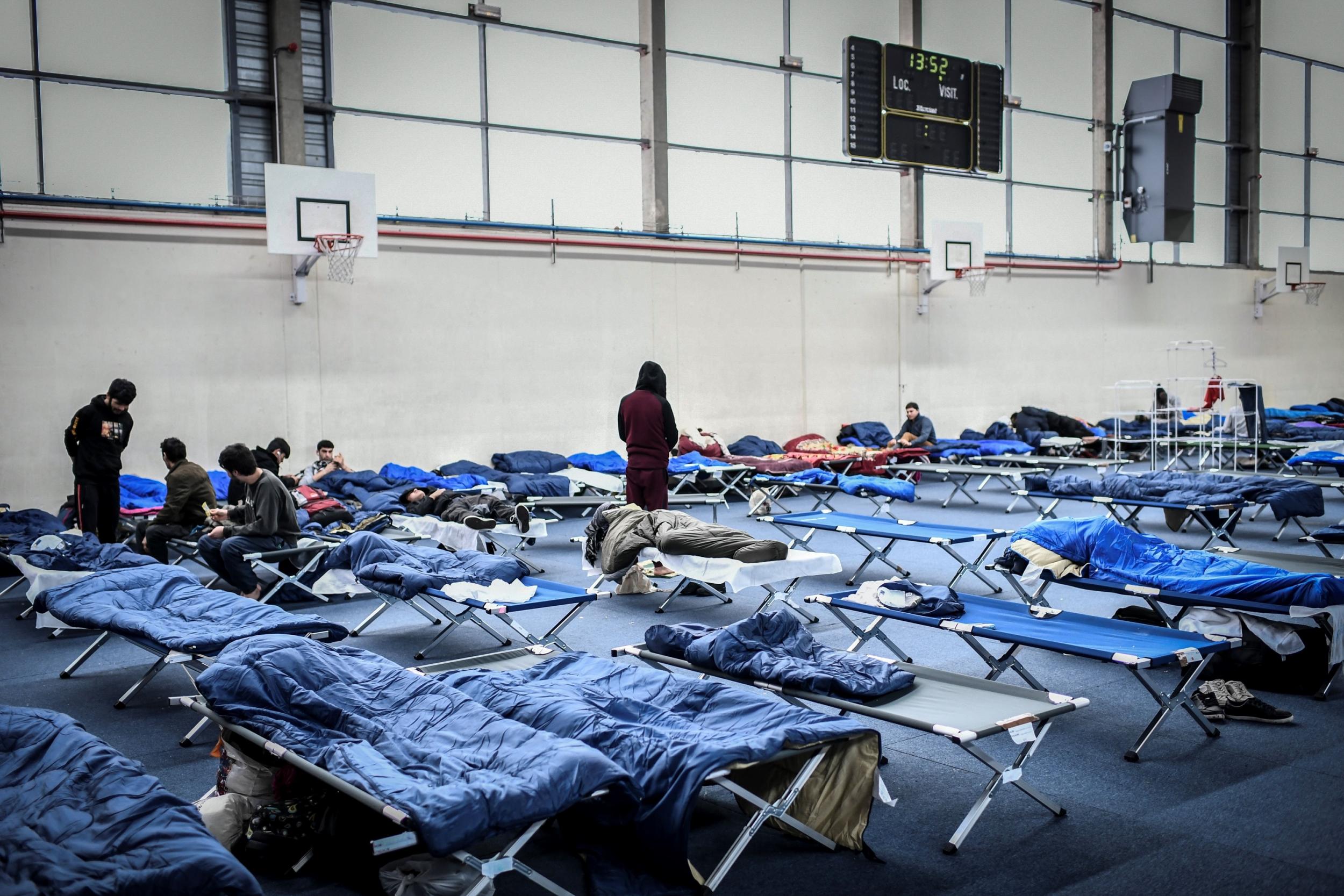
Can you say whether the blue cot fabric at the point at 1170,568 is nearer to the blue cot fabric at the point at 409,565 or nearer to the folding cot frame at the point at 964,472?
the blue cot fabric at the point at 409,565

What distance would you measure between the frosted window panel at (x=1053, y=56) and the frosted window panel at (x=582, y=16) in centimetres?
604

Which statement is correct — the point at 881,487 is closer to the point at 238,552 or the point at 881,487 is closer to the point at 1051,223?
the point at 238,552

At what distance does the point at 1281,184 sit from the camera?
18781mm

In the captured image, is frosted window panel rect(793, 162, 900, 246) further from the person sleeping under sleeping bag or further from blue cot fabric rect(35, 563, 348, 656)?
blue cot fabric rect(35, 563, 348, 656)

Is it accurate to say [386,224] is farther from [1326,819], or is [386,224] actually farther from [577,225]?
[1326,819]

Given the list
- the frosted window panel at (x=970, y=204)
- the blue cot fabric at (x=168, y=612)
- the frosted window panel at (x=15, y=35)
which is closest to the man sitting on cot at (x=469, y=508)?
the blue cot fabric at (x=168, y=612)

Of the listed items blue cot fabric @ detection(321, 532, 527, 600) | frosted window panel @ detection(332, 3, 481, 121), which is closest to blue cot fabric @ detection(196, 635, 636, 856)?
blue cot fabric @ detection(321, 532, 527, 600)

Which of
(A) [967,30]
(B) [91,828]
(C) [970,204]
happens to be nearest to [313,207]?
(B) [91,828]

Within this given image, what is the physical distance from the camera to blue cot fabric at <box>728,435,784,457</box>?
13125 millimetres

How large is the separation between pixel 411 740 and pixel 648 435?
432 centimetres

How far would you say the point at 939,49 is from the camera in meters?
15.3

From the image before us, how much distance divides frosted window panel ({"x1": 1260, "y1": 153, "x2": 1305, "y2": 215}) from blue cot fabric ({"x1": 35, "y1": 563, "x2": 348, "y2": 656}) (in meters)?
18.2

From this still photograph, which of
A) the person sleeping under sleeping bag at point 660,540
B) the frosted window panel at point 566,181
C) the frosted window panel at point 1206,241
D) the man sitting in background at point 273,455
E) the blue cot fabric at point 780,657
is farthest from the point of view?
the frosted window panel at point 1206,241

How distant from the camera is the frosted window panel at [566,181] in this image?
12109mm
